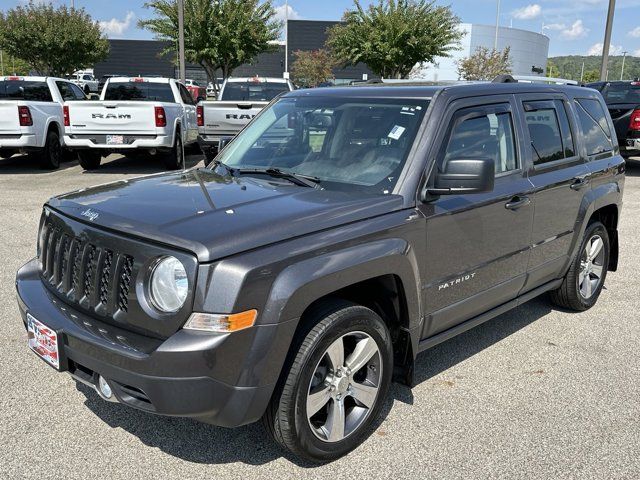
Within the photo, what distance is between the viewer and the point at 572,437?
3273 millimetres

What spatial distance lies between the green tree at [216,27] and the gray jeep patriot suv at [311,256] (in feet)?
76.2

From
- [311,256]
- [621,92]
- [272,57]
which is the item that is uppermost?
[272,57]

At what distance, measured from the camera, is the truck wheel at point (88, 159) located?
12.9 m

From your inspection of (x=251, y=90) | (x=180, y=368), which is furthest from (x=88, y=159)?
(x=180, y=368)

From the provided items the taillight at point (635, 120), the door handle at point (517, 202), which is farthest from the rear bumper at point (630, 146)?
the door handle at point (517, 202)

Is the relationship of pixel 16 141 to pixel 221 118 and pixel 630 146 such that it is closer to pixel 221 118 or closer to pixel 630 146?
pixel 221 118

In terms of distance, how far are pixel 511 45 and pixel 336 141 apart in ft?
274

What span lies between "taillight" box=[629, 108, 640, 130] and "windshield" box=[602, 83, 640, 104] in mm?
1473

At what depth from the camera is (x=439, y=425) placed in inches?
133

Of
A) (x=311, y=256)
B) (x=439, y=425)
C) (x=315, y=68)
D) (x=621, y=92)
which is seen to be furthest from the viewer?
(x=315, y=68)

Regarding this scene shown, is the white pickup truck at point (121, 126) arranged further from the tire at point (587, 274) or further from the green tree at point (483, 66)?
the green tree at point (483, 66)

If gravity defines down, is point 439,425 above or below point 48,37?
below

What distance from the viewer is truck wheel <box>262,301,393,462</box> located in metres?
2.74

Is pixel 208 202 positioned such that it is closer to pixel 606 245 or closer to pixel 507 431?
pixel 507 431
